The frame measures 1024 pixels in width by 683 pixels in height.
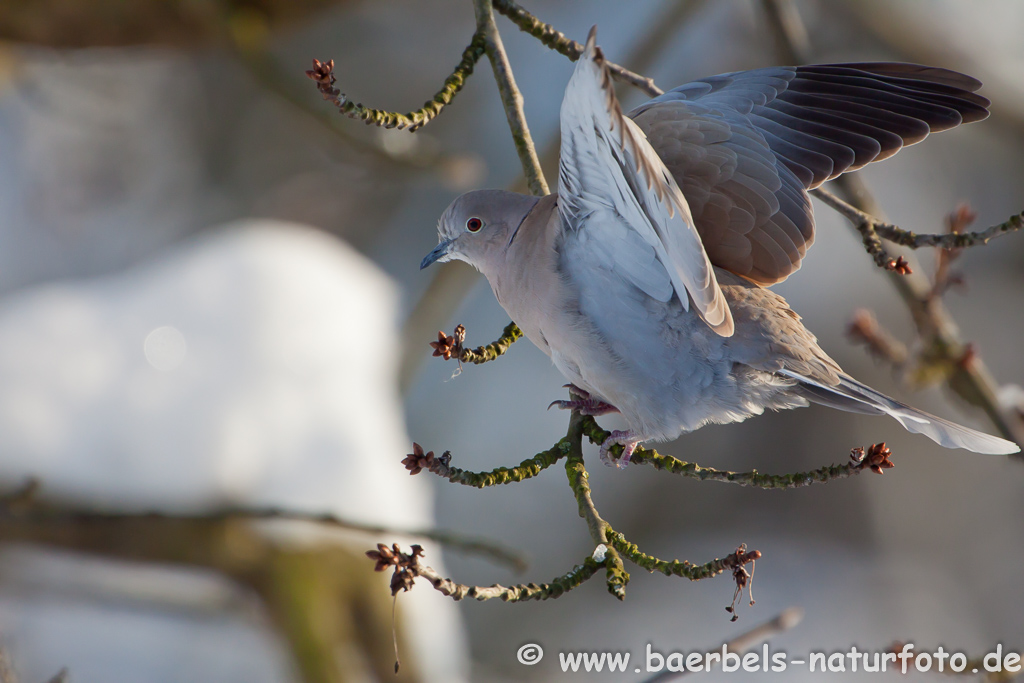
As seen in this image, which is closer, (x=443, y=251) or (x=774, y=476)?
(x=774, y=476)

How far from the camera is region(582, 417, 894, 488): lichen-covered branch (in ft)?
4.21

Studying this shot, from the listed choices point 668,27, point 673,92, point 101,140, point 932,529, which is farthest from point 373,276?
point 932,529

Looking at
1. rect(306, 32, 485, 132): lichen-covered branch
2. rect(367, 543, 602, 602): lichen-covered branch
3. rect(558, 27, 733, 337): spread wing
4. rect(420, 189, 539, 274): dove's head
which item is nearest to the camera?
rect(367, 543, 602, 602): lichen-covered branch

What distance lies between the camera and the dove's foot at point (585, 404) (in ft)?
5.62

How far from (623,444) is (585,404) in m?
0.17

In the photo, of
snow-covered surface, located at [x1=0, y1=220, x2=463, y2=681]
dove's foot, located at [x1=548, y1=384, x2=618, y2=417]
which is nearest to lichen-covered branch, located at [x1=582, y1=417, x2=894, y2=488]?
dove's foot, located at [x1=548, y1=384, x2=618, y2=417]

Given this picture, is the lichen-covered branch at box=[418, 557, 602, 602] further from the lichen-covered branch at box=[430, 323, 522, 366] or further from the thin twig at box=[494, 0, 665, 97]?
the thin twig at box=[494, 0, 665, 97]

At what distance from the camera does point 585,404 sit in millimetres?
1780

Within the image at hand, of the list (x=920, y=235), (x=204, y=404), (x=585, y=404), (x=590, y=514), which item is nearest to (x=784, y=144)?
(x=920, y=235)

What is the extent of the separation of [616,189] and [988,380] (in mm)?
1648

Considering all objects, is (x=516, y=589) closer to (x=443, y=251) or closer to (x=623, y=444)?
(x=623, y=444)

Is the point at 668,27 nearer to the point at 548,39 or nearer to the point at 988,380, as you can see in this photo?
the point at 548,39

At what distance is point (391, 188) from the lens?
7129 mm

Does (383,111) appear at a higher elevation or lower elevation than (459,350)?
higher
